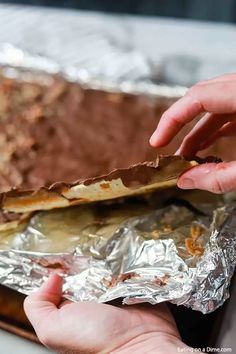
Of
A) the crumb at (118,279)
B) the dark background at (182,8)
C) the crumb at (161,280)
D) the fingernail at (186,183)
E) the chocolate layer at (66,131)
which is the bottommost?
the crumb at (118,279)

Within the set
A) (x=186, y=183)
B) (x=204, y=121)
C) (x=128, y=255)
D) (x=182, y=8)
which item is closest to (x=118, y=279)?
(x=128, y=255)

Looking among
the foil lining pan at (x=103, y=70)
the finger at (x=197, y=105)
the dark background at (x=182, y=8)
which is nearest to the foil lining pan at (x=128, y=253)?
the finger at (x=197, y=105)

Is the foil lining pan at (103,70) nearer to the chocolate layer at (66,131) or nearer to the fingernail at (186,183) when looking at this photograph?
the chocolate layer at (66,131)

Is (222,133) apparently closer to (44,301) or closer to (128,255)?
(128,255)

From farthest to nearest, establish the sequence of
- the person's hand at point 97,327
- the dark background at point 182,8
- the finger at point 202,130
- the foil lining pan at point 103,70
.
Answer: the dark background at point 182,8 → the foil lining pan at point 103,70 → the finger at point 202,130 → the person's hand at point 97,327

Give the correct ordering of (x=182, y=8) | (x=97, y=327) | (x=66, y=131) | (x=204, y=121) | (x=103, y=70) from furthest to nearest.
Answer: (x=182, y=8)
(x=103, y=70)
(x=66, y=131)
(x=204, y=121)
(x=97, y=327)

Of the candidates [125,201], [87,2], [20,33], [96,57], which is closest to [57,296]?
[125,201]
